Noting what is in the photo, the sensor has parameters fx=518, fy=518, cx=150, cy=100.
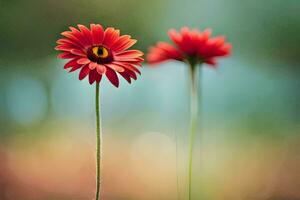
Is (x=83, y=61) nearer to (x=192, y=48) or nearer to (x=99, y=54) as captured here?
(x=99, y=54)

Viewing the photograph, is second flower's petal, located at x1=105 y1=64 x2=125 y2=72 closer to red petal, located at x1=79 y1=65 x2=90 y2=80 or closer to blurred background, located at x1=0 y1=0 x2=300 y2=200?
red petal, located at x1=79 y1=65 x2=90 y2=80

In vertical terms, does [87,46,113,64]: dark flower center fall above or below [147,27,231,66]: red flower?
below

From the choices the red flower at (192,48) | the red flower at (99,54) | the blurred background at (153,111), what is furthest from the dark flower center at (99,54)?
the blurred background at (153,111)

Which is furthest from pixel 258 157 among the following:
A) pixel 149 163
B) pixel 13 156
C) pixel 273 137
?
pixel 13 156

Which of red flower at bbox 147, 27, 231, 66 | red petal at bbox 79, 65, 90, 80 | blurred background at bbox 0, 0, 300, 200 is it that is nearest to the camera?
red petal at bbox 79, 65, 90, 80

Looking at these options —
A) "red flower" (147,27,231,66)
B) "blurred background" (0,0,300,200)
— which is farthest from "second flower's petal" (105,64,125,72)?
"blurred background" (0,0,300,200)

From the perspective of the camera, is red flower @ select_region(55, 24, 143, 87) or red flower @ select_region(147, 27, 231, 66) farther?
red flower @ select_region(147, 27, 231, 66)

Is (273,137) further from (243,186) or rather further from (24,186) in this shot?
(24,186)

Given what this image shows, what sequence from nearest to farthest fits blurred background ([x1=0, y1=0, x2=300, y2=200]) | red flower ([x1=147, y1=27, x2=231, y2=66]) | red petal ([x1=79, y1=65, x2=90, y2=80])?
red petal ([x1=79, y1=65, x2=90, y2=80]) < red flower ([x1=147, y1=27, x2=231, y2=66]) < blurred background ([x1=0, y1=0, x2=300, y2=200])
